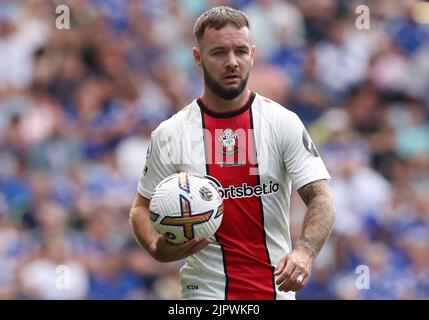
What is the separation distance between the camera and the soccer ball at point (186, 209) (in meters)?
5.32

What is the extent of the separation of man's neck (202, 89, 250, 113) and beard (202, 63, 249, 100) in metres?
0.04

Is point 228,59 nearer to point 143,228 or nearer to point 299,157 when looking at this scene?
point 299,157

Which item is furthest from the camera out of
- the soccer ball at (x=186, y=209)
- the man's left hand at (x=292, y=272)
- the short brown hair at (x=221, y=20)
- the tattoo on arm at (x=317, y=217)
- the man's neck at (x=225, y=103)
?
the man's neck at (x=225, y=103)

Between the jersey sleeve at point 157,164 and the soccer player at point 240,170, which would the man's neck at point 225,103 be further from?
the jersey sleeve at point 157,164

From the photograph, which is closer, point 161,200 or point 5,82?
point 161,200

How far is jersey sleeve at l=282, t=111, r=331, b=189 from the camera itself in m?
5.63

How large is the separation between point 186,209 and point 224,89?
850 millimetres

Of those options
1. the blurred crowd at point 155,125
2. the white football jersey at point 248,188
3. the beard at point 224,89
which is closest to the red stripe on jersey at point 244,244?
the white football jersey at point 248,188

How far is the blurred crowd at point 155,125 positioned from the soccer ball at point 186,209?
451 centimetres

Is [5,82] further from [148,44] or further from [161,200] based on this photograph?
[161,200]

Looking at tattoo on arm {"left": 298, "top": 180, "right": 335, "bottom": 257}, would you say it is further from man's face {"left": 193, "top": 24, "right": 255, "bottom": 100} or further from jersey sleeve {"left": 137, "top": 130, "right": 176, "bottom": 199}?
jersey sleeve {"left": 137, "top": 130, "right": 176, "bottom": 199}

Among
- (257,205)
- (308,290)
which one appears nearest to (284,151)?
(257,205)

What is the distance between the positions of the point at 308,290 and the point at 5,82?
425 cm
